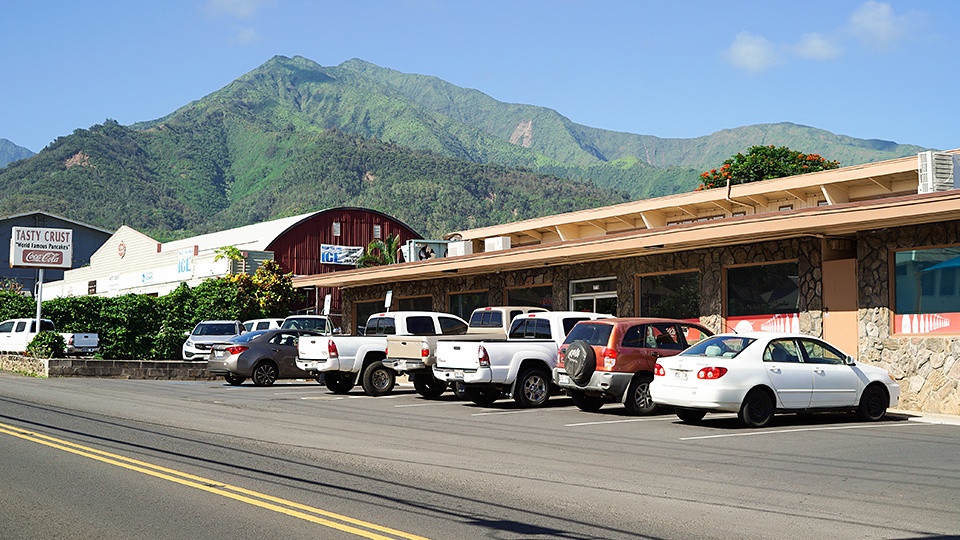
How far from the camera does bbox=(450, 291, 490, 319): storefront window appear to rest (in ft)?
103

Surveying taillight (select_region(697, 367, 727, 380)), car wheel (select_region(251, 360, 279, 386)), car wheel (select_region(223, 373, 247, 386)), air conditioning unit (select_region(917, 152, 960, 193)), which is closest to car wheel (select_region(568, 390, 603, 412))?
taillight (select_region(697, 367, 727, 380))

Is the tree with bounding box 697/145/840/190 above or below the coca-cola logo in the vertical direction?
above

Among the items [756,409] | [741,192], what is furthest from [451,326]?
[741,192]

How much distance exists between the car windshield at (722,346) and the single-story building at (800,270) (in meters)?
4.05

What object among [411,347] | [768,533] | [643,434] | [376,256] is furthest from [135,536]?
[376,256]

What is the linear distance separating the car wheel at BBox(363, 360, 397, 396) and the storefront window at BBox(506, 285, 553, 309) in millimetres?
6233

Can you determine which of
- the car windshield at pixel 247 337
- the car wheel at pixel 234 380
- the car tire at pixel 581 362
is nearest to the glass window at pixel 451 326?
the car tire at pixel 581 362

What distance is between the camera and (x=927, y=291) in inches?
746

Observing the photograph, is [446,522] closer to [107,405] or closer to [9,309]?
[107,405]

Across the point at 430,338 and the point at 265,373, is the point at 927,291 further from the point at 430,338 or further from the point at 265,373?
the point at 265,373

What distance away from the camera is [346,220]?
5731 centimetres

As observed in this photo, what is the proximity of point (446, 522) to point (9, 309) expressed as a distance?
1677 inches

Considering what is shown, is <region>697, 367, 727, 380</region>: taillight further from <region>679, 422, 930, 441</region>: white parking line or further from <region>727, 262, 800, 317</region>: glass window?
<region>727, 262, 800, 317</region>: glass window

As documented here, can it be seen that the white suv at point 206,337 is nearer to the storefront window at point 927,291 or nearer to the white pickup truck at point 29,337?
the white pickup truck at point 29,337
